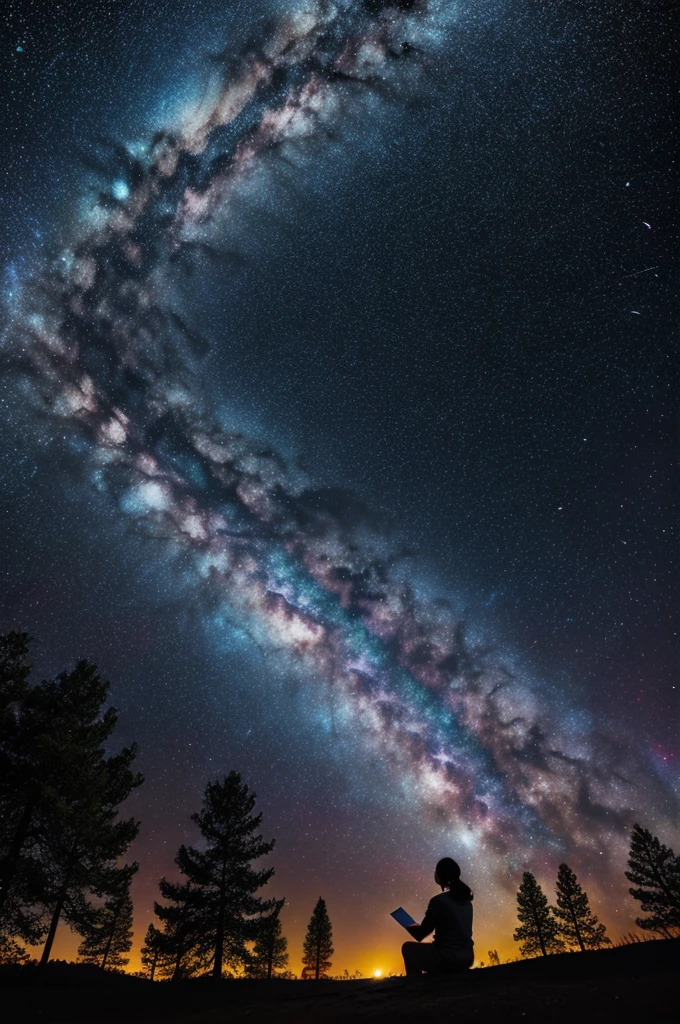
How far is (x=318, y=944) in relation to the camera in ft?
135

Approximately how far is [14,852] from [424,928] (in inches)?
584

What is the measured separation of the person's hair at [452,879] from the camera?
5.79m

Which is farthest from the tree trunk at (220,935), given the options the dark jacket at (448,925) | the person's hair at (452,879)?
the person's hair at (452,879)

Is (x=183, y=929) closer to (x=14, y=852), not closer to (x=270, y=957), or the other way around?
(x=14, y=852)

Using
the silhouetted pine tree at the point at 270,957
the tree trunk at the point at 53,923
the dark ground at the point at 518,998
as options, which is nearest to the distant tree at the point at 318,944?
the silhouetted pine tree at the point at 270,957

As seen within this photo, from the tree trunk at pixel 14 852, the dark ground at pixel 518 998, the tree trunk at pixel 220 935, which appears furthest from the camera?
the tree trunk at pixel 220 935

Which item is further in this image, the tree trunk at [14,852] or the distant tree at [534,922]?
the distant tree at [534,922]

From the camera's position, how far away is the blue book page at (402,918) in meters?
5.79

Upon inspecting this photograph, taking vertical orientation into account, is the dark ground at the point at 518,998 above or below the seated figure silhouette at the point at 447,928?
below

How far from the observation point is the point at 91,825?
14.4 metres

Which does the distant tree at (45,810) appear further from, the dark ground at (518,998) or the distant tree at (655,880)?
the distant tree at (655,880)

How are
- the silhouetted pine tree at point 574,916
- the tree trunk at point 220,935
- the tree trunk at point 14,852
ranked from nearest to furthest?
the tree trunk at point 14,852 < the tree trunk at point 220,935 < the silhouetted pine tree at point 574,916

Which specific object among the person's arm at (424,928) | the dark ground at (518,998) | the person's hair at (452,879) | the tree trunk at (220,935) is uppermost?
the tree trunk at (220,935)

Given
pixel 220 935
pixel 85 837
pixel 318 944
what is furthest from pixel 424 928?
pixel 318 944
